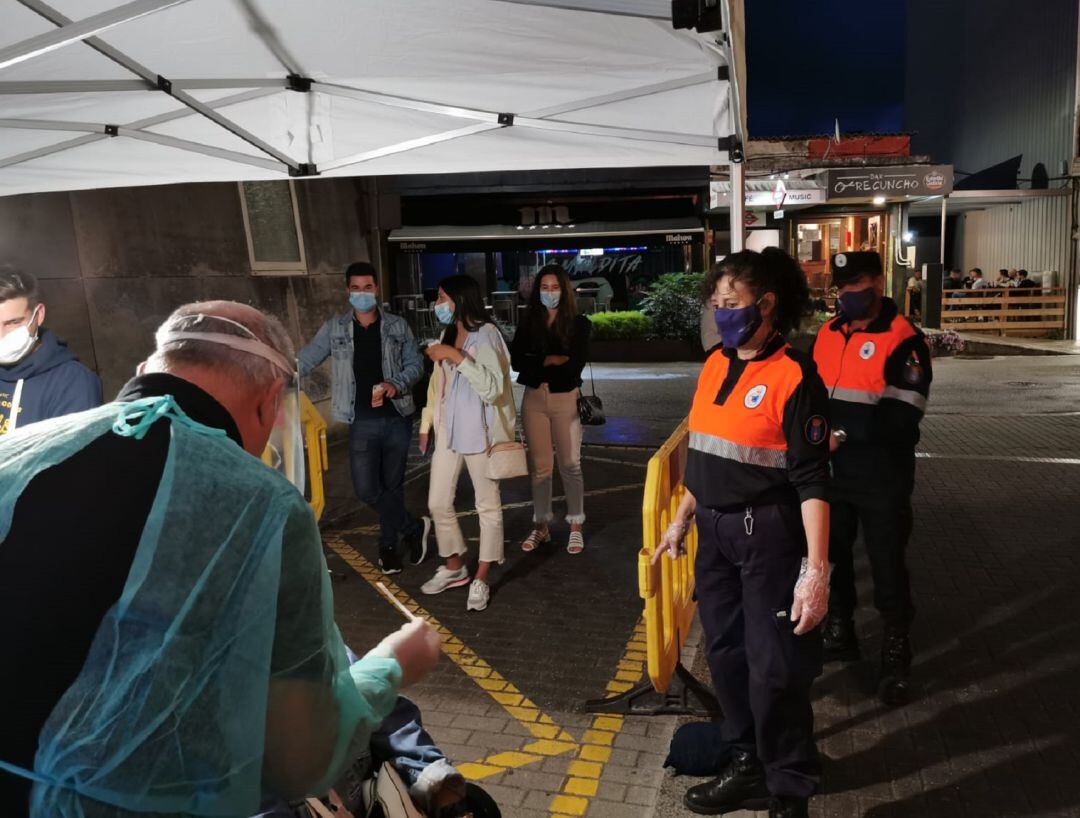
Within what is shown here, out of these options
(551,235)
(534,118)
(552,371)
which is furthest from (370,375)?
(551,235)

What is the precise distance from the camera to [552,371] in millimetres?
5668

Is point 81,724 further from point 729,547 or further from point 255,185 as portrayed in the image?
point 255,185

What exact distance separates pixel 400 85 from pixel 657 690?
3.77 metres

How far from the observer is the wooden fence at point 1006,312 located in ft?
70.5

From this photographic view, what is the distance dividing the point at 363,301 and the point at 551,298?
4.24 feet

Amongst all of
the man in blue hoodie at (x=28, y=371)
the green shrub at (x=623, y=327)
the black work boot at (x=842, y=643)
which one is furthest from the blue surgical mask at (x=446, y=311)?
the green shrub at (x=623, y=327)

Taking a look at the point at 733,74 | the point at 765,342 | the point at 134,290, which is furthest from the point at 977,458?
the point at 134,290

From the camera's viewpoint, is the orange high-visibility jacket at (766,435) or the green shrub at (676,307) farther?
the green shrub at (676,307)

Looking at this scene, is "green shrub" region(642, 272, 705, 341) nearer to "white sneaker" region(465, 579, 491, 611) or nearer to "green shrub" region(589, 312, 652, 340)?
"green shrub" region(589, 312, 652, 340)

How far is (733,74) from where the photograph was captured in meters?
4.31

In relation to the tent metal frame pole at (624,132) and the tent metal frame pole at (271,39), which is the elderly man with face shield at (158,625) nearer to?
the tent metal frame pole at (271,39)

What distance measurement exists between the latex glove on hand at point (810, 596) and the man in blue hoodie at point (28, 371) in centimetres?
294

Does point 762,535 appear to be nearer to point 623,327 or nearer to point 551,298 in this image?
point 551,298

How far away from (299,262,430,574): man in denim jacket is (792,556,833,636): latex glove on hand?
3299 millimetres
